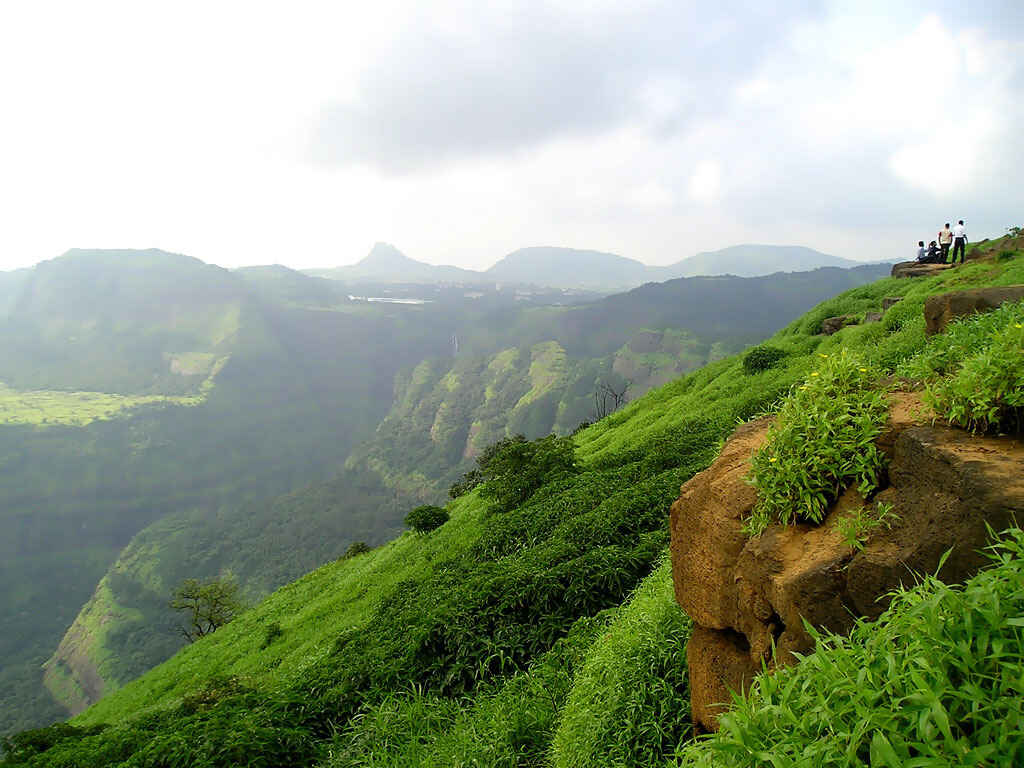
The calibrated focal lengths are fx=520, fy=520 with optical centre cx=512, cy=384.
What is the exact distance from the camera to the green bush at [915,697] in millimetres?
1831

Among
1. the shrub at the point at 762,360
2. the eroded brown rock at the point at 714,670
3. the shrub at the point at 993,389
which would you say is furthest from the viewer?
the shrub at the point at 762,360

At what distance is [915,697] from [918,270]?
99.8 feet

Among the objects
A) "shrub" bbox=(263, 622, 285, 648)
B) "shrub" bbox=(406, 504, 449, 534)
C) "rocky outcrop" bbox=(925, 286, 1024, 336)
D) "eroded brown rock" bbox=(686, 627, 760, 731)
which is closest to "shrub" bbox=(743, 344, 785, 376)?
"rocky outcrop" bbox=(925, 286, 1024, 336)

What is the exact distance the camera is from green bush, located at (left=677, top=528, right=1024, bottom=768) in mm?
1831

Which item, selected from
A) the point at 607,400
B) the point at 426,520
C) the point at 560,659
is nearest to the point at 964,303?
the point at 560,659

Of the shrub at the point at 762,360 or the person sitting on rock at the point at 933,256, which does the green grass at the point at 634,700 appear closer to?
the shrub at the point at 762,360

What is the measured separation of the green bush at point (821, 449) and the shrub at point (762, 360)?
17804mm

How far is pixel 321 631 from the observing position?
15961 mm

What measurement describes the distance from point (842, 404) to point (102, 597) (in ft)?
565

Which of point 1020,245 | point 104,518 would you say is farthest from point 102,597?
point 1020,245

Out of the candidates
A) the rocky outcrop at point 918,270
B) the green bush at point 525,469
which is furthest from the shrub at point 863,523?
the rocky outcrop at point 918,270

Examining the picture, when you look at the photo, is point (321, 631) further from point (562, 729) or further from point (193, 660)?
point (562, 729)

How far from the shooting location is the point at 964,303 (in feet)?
26.3

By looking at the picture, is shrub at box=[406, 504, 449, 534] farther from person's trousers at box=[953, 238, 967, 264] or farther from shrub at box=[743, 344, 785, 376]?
person's trousers at box=[953, 238, 967, 264]
